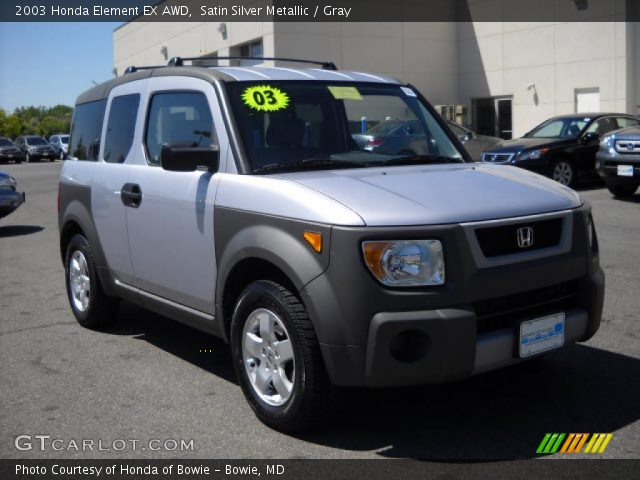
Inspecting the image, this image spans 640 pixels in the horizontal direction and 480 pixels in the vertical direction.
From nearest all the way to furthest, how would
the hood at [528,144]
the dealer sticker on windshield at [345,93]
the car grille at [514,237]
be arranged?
the car grille at [514,237] → the dealer sticker on windshield at [345,93] → the hood at [528,144]

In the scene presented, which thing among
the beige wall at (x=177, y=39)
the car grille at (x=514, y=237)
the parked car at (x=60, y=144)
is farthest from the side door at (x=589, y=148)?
the parked car at (x=60, y=144)

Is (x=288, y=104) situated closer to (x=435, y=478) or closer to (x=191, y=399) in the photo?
(x=191, y=399)

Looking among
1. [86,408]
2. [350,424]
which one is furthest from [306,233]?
[86,408]

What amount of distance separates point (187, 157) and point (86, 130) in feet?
8.04

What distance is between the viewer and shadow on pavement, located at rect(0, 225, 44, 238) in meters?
13.2

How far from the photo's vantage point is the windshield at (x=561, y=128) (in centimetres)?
1602

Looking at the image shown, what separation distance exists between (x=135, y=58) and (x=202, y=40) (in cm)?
955

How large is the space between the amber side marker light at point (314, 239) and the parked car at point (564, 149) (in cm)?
1216

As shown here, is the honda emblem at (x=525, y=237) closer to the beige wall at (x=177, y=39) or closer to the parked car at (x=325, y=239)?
the parked car at (x=325, y=239)

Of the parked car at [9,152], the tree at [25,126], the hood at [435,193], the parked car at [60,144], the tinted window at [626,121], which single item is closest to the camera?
the hood at [435,193]

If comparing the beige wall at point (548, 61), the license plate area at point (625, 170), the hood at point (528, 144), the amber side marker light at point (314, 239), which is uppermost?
the beige wall at point (548, 61)

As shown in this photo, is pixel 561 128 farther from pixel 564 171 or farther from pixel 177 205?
pixel 177 205

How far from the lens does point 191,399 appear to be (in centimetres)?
471

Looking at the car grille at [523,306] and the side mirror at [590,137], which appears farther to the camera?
the side mirror at [590,137]
